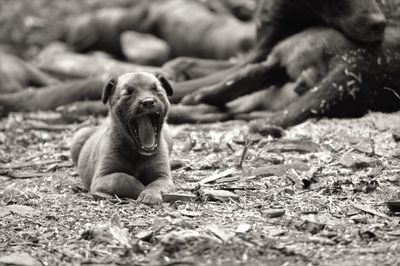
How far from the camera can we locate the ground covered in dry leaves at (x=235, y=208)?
3814 millimetres

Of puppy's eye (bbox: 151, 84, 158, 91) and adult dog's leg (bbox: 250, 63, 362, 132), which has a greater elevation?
puppy's eye (bbox: 151, 84, 158, 91)

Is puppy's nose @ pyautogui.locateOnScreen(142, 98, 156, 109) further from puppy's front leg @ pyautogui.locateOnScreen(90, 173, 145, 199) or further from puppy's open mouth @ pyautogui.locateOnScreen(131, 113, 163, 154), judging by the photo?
puppy's front leg @ pyautogui.locateOnScreen(90, 173, 145, 199)

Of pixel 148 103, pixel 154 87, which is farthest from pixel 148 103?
pixel 154 87

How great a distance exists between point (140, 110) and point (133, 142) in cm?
38

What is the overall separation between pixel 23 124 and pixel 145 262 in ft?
19.5

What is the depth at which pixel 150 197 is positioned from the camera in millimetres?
4965

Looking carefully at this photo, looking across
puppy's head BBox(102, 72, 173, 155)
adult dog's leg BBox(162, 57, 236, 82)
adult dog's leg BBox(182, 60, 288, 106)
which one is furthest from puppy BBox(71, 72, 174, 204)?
adult dog's leg BBox(162, 57, 236, 82)

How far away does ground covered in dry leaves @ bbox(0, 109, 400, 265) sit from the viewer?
12.5ft

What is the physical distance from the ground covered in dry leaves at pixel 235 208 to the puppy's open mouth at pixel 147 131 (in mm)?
389

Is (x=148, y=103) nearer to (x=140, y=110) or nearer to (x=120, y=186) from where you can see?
(x=140, y=110)

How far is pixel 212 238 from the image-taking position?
3.88 metres

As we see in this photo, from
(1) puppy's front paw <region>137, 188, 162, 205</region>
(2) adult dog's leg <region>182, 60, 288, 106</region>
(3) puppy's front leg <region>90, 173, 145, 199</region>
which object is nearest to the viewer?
(1) puppy's front paw <region>137, 188, 162, 205</region>

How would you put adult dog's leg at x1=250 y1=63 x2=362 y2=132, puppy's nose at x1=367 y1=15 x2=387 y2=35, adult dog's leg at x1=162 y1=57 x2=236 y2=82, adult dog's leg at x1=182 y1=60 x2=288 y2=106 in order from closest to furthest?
puppy's nose at x1=367 y1=15 x2=387 y2=35 < adult dog's leg at x1=250 y1=63 x2=362 y2=132 < adult dog's leg at x1=182 y1=60 x2=288 y2=106 < adult dog's leg at x1=162 y1=57 x2=236 y2=82

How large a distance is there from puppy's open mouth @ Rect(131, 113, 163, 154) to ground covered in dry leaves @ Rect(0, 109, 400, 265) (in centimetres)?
39
